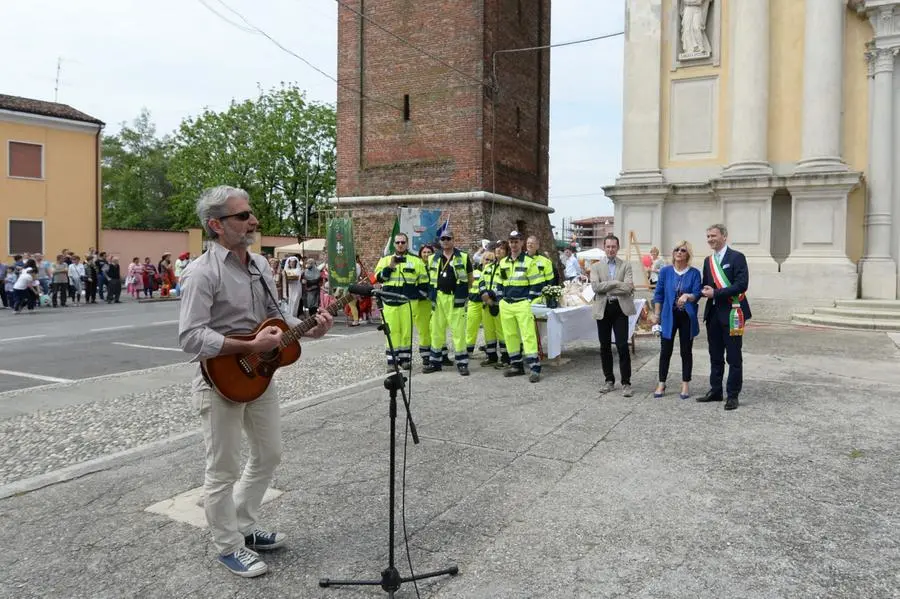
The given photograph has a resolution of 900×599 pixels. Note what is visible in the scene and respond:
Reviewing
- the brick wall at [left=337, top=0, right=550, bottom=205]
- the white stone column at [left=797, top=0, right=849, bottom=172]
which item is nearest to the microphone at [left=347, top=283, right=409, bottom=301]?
the white stone column at [left=797, top=0, right=849, bottom=172]

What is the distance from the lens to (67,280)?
2466 centimetres

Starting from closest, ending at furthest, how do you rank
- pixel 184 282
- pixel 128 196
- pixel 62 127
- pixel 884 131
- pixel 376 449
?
pixel 184 282, pixel 376 449, pixel 884 131, pixel 62 127, pixel 128 196

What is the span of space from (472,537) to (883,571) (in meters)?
2.19

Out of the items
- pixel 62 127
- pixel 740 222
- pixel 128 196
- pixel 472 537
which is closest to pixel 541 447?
pixel 472 537

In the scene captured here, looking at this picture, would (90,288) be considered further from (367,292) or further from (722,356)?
(367,292)

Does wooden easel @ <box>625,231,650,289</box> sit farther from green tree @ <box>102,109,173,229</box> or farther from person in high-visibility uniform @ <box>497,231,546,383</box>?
green tree @ <box>102,109,173,229</box>

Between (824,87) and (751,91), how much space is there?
58.1 inches

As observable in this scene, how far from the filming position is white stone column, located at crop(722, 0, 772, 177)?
1521cm

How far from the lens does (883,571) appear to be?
138 inches

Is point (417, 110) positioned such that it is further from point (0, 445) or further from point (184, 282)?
point (184, 282)

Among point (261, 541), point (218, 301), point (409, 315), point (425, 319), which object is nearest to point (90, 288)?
point (425, 319)

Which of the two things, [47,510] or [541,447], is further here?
[541,447]

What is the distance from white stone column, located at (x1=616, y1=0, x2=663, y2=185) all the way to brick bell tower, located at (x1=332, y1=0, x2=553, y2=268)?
7.08 meters

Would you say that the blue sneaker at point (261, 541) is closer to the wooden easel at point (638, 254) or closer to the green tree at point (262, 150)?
the wooden easel at point (638, 254)
